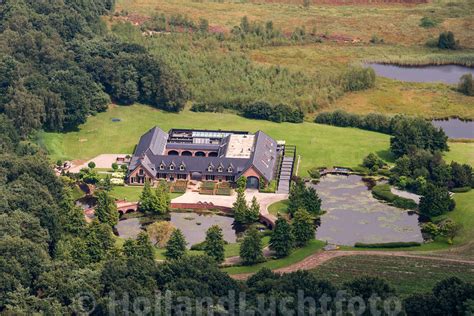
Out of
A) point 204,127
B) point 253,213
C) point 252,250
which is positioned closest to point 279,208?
point 253,213

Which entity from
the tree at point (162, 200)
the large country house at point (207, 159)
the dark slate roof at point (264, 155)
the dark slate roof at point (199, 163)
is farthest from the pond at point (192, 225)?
the dark slate roof at point (264, 155)

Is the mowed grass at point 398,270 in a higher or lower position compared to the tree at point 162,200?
higher

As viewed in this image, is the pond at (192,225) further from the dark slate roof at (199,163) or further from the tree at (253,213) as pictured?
the dark slate roof at (199,163)

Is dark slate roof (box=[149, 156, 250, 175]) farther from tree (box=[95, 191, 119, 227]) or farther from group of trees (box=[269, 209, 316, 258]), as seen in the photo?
group of trees (box=[269, 209, 316, 258])

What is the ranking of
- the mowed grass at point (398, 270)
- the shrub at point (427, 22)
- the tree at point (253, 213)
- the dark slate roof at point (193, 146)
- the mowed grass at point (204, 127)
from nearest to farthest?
1. the mowed grass at point (398, 270)
2. the tree at point (253, 213)
3. the dark slate roof at point (193, 146)
4. the mowed grass at point (204, 127)
5. the shrub at point (427, 22)

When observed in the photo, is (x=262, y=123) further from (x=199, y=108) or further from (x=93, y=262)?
(x=93, y=262)

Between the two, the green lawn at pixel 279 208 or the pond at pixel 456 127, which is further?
the pond at pixel 456 127

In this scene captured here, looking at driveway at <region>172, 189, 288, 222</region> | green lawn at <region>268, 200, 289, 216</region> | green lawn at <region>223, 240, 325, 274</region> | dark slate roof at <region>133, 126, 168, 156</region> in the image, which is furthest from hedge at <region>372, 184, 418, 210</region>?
dark slate roof at <region>133, 126, 168, 156</region>

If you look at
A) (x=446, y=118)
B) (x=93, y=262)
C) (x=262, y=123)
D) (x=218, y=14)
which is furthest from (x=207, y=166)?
(x=218, y=14)
